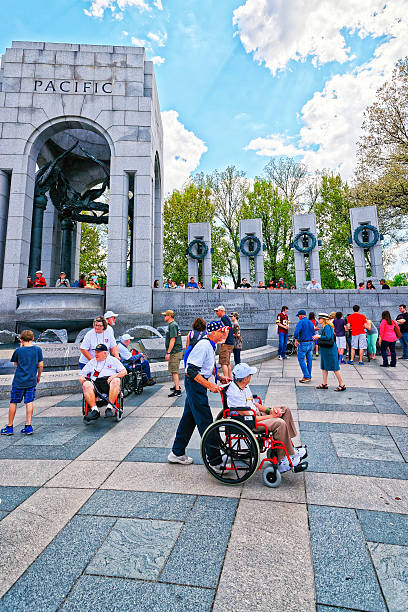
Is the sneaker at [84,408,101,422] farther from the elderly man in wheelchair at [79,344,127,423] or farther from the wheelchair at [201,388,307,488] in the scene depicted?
the wheelchair at [201,388,307,488]

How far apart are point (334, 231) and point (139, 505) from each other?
3420 centimetres

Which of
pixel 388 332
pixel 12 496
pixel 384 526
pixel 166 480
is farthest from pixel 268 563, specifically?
pixel 388 332

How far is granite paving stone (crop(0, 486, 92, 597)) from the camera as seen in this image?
8.00 ft

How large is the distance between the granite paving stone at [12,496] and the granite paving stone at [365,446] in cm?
366

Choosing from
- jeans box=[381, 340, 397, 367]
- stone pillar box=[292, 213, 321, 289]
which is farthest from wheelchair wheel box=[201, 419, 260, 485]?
stone pillar box=[292, 213, 321, 289]

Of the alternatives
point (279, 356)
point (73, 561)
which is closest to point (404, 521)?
point (73, 561)

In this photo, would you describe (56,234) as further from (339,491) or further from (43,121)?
(339,491)

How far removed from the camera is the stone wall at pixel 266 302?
56.4ft

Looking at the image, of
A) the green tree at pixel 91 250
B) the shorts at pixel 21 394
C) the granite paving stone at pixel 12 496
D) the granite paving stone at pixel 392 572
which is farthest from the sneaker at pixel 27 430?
the green tree at pixel 91 250

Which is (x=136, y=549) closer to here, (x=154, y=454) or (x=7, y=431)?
(x=154, y=454)

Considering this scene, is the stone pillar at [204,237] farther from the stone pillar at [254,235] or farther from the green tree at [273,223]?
the green tree at [273,223]

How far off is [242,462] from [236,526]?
106 cm

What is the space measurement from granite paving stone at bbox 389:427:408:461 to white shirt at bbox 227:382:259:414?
6.91 feet

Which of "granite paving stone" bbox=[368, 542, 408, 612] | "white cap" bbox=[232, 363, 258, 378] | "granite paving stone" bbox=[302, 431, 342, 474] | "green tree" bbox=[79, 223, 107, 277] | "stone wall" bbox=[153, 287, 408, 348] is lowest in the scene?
"granite paving stone" bbox=[368, 542, 408, 612]
